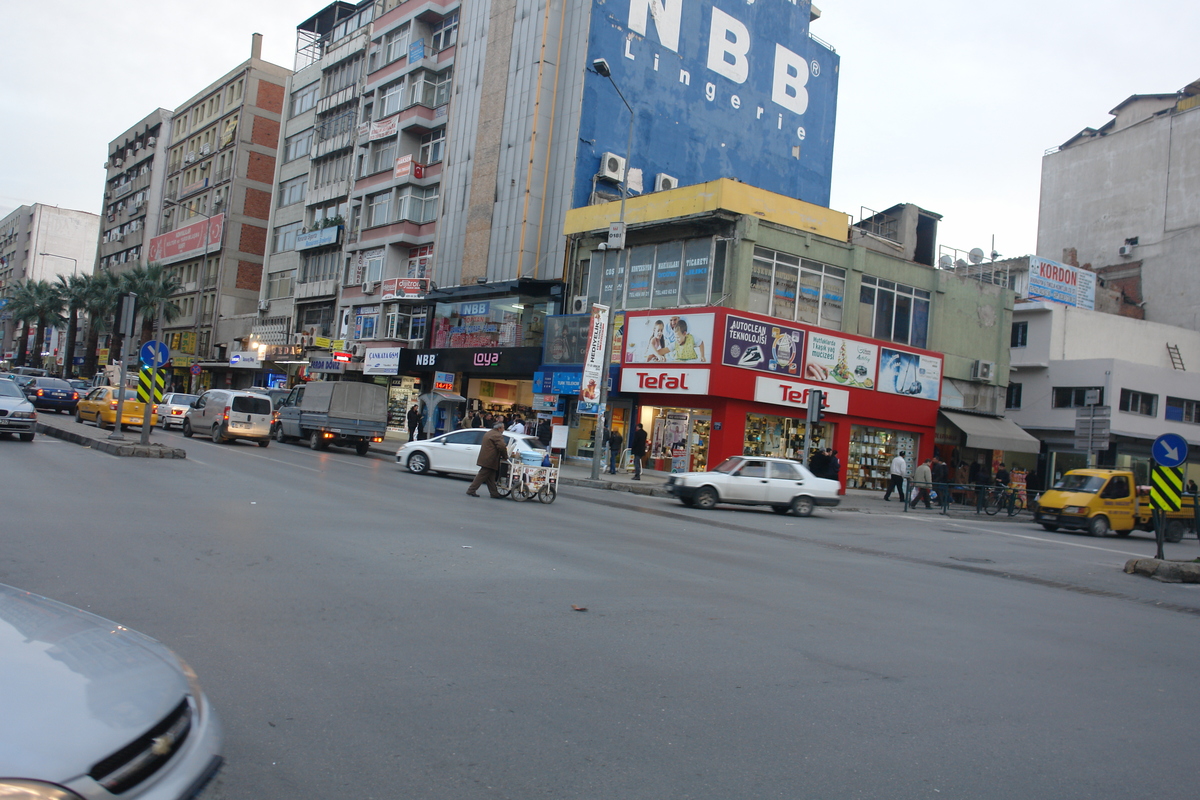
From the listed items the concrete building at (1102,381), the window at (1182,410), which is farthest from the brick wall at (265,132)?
the window at (1182,410)

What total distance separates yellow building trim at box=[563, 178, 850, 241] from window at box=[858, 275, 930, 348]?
8.13 feet

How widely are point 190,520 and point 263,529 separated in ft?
3.41

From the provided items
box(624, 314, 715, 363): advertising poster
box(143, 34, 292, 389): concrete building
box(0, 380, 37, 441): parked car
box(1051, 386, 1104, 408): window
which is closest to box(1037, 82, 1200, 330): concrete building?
box(1051, 386, 1104, 408): window

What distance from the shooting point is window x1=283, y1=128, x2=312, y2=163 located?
58812 millimetres

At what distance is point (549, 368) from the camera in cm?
3622

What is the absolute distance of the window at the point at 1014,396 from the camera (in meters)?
43.2

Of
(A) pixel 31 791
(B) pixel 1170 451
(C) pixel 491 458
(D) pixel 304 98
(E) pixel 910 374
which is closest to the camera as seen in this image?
(A) pixel 31 791

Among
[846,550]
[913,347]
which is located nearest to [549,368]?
[913,347]

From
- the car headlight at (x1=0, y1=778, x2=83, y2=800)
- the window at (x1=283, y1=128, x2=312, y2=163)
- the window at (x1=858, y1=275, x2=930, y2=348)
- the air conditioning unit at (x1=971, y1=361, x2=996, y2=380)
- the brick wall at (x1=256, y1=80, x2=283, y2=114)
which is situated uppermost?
the brick wall at (x1=256, y1=80, x2=283, y2=114)

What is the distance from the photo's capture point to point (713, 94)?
43312 mm

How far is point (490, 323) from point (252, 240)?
35.0m

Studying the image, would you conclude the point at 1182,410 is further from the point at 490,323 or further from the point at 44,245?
the point at 44,245

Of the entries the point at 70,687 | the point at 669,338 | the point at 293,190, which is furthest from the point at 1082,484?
the point at 293,190

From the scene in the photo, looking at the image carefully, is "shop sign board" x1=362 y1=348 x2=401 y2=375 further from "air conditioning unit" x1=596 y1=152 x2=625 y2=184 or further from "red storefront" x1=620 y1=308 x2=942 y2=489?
"red storefront" x1=620 y1=308 x2=942 y2=489
